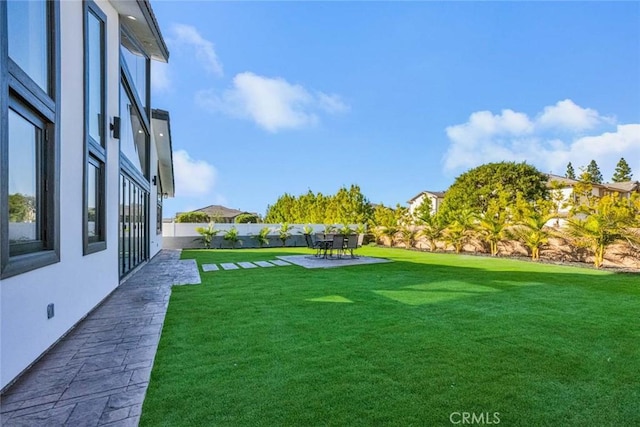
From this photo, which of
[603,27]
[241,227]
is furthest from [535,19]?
[241,227]

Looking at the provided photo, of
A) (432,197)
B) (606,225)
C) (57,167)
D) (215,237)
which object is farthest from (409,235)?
(432,197)

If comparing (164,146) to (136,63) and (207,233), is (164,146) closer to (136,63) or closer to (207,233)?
(136,63)

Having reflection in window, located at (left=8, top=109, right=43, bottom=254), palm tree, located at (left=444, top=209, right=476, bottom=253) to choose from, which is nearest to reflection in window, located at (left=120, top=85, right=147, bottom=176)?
reflection in window, located at (left=8, top=109, right=43, bottom=254)

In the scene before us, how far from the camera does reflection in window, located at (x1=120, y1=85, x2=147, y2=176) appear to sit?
7.76 m

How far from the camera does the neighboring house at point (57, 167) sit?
2857 millimetres

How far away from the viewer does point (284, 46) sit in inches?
741

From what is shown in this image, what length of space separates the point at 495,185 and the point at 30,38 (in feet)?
120

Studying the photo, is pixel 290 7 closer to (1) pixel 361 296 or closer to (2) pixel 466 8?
(2) pixel 466 8

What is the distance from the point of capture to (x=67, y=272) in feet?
13.4

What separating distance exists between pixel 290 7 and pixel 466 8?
7.97m

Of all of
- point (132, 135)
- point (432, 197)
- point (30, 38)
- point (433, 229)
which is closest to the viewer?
point (30, 38)

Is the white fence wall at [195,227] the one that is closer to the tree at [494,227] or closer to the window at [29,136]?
the tree at [494,227]

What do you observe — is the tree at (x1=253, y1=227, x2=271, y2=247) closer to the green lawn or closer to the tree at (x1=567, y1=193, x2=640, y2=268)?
the green lawn

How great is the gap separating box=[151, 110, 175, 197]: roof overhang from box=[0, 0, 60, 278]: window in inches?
338
